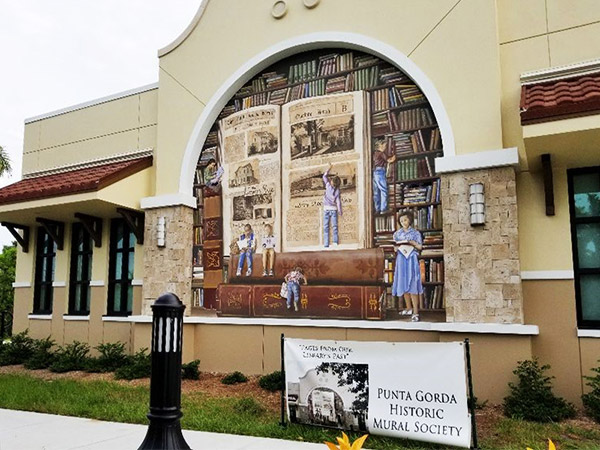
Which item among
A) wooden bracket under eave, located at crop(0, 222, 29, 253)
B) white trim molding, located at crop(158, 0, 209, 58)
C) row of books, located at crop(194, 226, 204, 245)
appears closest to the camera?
row of books, located at crop(194, 226, 204, 245)

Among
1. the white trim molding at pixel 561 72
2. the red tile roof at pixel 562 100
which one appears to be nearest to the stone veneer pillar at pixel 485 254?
the red tile roof at pixel 562 100

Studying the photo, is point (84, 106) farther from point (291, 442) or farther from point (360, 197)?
point (291, 442)

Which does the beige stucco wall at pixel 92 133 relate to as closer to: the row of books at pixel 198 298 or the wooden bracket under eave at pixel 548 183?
the row of books at pixel 198 298

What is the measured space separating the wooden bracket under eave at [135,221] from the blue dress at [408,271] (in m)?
6.25

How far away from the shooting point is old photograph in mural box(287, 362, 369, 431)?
5.84 m

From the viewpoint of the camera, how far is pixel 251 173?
10891 millimetres

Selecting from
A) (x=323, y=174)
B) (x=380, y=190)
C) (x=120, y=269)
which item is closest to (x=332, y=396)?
(x=380, y=190)

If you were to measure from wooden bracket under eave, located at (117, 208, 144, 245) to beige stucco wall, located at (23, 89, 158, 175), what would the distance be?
1.73 metres

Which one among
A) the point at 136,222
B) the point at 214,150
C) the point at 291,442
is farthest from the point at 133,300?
the point at 291,442

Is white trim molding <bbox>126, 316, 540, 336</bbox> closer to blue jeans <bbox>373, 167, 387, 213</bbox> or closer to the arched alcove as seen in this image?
the arched alcove

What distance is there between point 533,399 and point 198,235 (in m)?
7.19

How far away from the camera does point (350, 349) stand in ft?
19.6

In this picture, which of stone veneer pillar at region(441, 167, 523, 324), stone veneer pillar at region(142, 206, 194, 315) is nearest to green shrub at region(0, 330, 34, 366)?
stone veneer pillar at region(142, 206, 194, 315)

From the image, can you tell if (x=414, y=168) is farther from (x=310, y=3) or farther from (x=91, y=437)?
(x=91, y=437)
